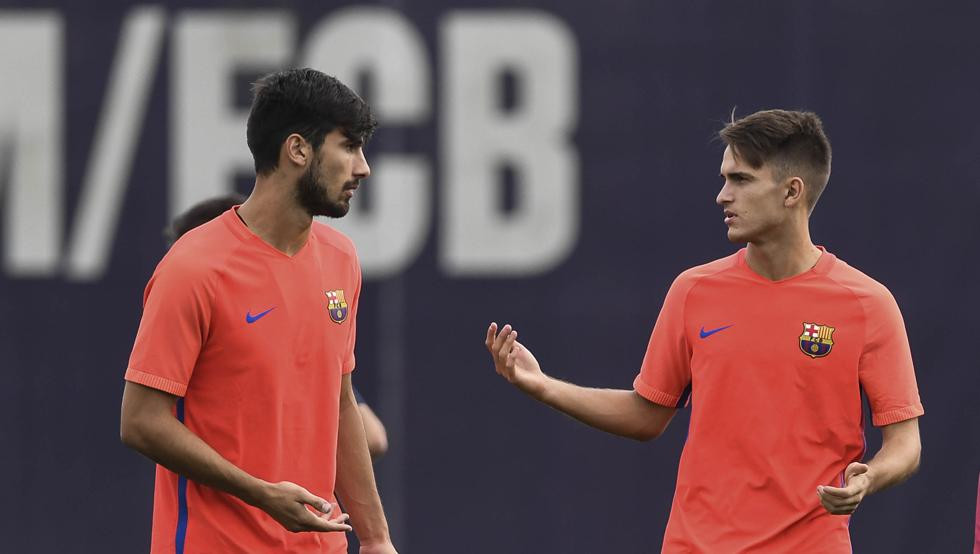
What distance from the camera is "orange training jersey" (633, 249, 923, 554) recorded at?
370 cm

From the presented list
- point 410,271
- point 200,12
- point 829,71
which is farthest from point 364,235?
point 829,71

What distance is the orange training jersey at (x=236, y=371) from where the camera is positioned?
3205mm

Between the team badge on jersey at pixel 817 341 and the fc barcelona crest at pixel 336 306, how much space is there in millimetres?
1143

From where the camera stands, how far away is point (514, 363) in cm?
389

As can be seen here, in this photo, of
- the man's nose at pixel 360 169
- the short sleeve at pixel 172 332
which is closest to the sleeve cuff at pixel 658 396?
the man's nose at pixel 360 169

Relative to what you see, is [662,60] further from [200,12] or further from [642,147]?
[200,12]

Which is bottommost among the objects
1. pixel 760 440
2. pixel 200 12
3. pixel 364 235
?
pixel 760 440

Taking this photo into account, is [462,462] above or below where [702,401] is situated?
below

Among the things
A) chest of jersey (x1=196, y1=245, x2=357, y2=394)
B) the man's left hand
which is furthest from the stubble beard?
the man's left hand

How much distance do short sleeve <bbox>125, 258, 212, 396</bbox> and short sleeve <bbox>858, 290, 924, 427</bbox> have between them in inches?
64.2

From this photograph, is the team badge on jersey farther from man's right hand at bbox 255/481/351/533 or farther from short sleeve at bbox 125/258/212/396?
short sleeve at bbox 125/258/212/396

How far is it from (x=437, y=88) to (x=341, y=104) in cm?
296

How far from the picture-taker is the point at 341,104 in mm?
3412

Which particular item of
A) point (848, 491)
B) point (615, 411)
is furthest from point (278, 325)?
point (848, 491)
